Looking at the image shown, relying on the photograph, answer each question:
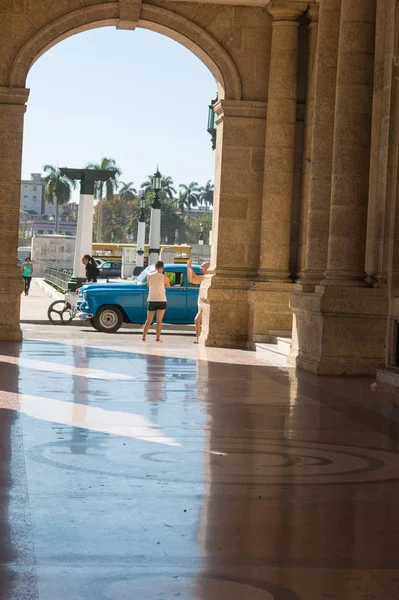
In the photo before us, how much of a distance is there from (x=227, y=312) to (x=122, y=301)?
4611mm

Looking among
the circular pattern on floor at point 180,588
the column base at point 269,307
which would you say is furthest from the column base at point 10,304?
the circular pattern on floor at point 180,588

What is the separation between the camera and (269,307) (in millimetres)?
19953

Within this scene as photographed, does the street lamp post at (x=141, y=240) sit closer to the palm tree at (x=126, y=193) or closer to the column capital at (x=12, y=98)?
the column capital at (x=12, y=98)

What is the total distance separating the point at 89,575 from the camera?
5027 millimetres

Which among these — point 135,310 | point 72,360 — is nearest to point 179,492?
point 72,360

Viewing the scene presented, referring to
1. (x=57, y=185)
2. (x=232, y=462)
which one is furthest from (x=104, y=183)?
(x=232, y=462)

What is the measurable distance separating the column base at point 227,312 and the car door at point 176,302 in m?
4.47

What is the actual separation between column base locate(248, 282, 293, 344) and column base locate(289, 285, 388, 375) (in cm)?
472

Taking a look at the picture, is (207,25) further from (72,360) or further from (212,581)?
(212,581)

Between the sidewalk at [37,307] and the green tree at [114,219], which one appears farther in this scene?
the green tree at [114,219]

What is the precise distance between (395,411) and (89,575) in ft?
22.8

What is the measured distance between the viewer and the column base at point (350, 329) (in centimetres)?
1492

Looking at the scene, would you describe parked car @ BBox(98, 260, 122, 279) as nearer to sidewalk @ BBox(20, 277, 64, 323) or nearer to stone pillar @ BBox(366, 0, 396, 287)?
sidewalk @ BBox(20, 277, 64, 323)

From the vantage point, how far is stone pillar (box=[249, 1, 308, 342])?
65.7 feet
